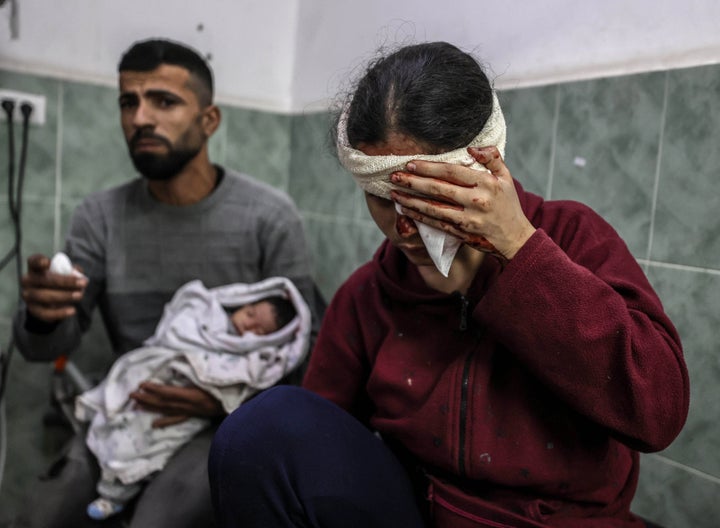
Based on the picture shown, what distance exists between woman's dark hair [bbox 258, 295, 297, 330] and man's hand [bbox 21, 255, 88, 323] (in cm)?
40

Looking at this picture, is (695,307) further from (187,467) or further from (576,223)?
(187,467)

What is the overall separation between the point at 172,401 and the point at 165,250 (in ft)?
1.43

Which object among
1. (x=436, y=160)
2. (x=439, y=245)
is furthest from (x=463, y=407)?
(x=436, y=160)

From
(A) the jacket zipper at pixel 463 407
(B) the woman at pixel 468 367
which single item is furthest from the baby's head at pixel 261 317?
(A) the jacket zipper at pixel 463 407

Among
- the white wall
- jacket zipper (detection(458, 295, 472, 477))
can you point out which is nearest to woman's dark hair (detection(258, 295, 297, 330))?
the white wall

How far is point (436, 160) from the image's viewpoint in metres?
0.75

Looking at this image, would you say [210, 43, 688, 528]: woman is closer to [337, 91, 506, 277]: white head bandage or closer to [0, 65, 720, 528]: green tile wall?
[337, 91, 506, 277]: white head bandage

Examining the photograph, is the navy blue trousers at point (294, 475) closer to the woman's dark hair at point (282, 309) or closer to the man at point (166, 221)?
the woman's dark hair at point (282, 309)

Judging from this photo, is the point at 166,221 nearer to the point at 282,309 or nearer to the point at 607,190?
the point at 282,309

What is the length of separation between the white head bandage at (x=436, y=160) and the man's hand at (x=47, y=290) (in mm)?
777

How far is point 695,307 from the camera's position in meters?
1.12

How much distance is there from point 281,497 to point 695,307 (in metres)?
0.79

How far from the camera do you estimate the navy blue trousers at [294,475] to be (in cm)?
80

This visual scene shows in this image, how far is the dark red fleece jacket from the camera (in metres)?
0.73
